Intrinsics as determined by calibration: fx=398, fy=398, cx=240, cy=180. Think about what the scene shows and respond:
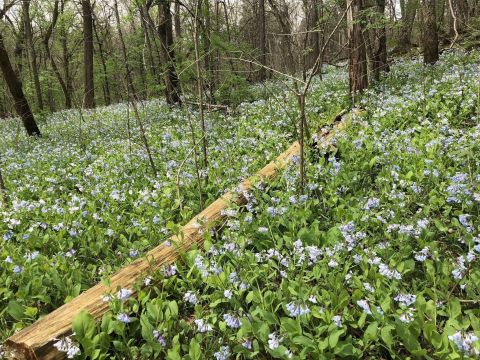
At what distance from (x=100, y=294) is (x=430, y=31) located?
9.60 metres

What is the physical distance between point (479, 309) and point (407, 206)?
1.24 metres

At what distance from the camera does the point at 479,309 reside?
7.03 ft

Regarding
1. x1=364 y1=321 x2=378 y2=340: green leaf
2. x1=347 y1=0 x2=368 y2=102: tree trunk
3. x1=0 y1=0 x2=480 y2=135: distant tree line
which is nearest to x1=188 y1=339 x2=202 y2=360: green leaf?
x1=364 y1=321 x2=378 y2=340: green leaf

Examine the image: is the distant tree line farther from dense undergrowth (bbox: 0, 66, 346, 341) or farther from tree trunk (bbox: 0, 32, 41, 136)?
dense undergrowth (bbox: 0, 66, 346, 341)

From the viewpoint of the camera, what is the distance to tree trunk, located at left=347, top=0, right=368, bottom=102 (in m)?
6.91

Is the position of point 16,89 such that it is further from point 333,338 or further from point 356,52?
point 333,338

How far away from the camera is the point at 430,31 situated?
9320 mm

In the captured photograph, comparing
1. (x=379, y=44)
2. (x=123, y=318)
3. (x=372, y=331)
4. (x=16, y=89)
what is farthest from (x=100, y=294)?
(x=379, y=44)

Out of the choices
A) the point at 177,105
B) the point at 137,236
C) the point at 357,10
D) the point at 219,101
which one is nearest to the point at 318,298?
the point at 137,236

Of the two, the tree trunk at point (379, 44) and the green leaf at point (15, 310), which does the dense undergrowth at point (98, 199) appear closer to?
the green leaf at point (15, 310)

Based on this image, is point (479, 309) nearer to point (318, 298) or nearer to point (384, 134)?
point (318, 298)

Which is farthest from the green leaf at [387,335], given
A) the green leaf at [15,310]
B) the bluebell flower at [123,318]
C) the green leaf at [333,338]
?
the green leaf at [15,310]

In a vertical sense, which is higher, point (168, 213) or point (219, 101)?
point (219, 101)

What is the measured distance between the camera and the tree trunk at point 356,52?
6906 mm
